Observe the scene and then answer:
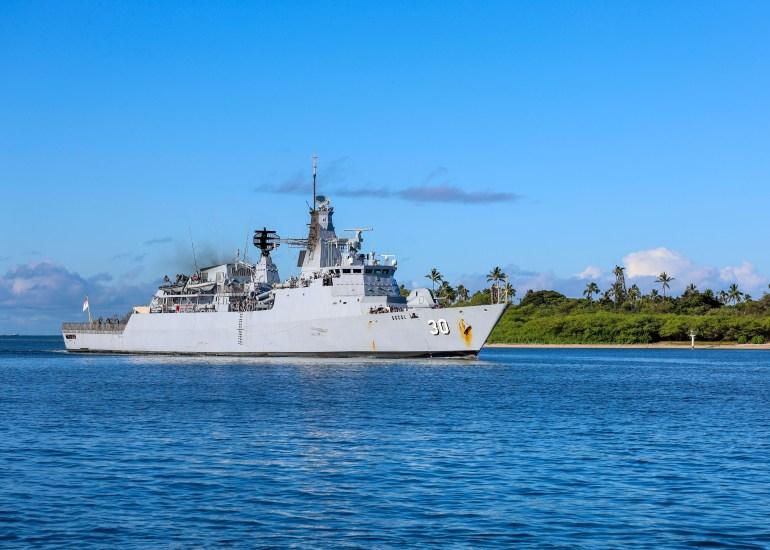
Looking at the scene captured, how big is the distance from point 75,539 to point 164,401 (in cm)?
2605

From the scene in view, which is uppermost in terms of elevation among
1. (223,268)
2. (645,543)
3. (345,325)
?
(223,268)

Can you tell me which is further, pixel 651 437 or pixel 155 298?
A: pixel 155 298

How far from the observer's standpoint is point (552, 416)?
35875 mm

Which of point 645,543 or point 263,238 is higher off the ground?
point 263,238

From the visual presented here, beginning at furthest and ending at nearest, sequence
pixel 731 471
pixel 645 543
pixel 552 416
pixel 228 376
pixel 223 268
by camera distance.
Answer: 1. pixel 223 268
2. pixel 228 376
3. pixel 552 416
4. pixel 731 471
5. pixel 645 543

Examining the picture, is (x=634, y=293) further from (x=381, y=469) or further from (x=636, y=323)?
(x=381, y=469)

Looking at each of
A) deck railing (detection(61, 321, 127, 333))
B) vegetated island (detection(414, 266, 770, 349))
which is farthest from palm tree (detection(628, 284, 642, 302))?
deck railing (detection(61, 321, 127, 333))

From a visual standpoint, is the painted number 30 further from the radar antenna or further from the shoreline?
the shoreline

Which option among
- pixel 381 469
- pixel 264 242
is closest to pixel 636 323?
pixel 264 242

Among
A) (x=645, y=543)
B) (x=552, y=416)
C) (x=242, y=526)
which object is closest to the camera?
(x=645, y=543)

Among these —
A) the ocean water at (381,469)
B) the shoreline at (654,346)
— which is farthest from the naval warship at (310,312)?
the shoreline at (654,346)

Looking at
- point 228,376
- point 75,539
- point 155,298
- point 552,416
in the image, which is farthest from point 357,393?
point 155,298

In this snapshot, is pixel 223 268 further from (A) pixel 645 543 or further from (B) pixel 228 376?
(A) pixel 645 543

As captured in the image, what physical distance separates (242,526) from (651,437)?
16.5m
